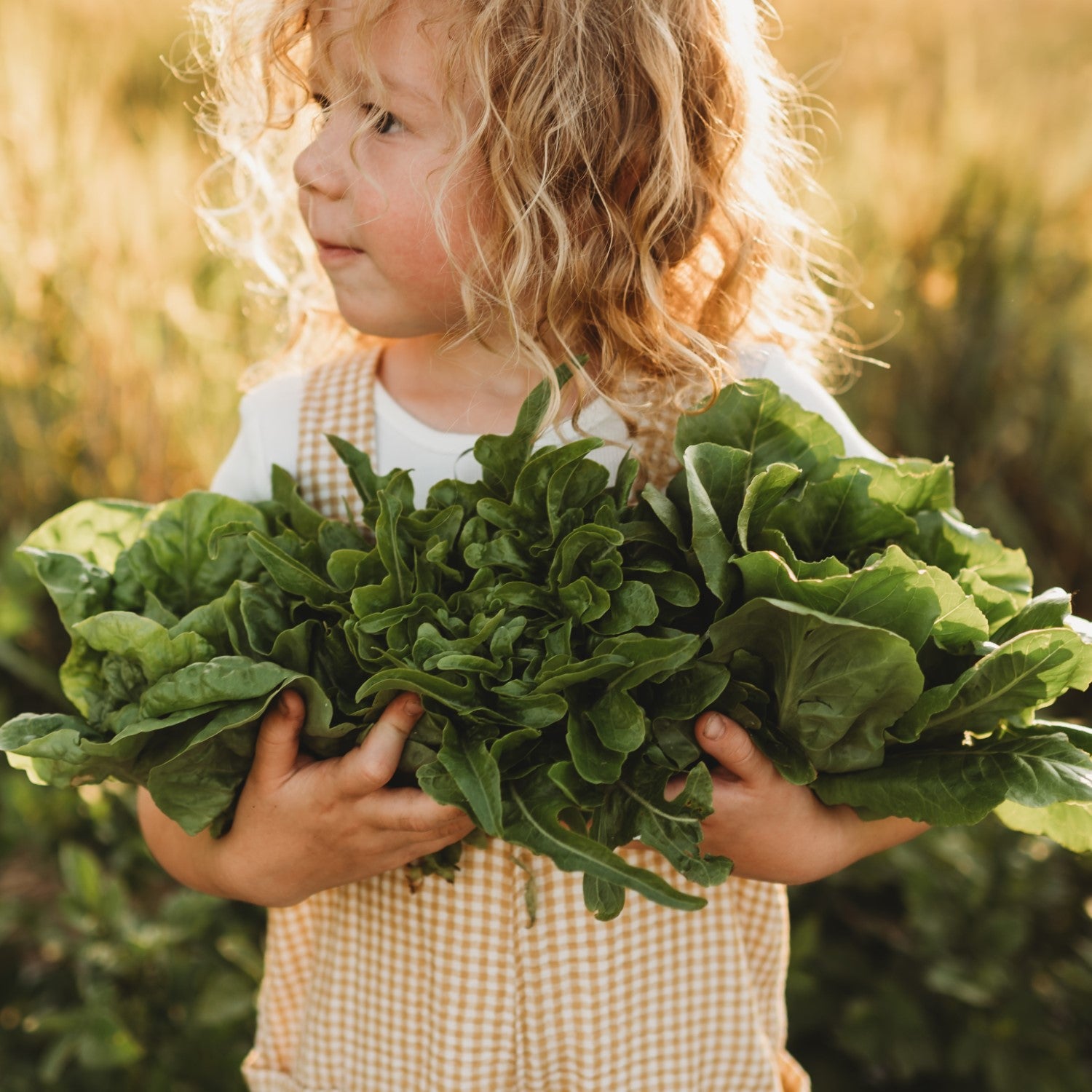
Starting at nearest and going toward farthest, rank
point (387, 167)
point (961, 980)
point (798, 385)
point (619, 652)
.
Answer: point (619, 652) → point (387, 167) → point (798, 385) → point (961, 980)

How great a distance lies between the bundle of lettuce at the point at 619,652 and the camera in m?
0.91

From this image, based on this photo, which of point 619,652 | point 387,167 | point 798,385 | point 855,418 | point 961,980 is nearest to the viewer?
point 619,652

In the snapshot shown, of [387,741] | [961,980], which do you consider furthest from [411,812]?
[961,980]

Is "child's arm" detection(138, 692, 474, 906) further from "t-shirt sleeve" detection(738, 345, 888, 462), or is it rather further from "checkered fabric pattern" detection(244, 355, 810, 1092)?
"t-shirt sleeve" detection(738, 345, 888, 462)

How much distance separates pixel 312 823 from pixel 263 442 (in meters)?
0.52

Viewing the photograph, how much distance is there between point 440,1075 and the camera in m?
1.21

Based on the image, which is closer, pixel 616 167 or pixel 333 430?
pixel 616 167

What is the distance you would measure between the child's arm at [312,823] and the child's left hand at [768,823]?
27 centimetres

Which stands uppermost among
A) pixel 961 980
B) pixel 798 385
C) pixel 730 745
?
pixel 798 385

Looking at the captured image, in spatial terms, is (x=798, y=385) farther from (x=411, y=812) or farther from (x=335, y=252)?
(x=411, y=812)

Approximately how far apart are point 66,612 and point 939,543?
95 cm

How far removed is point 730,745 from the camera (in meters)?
0.99

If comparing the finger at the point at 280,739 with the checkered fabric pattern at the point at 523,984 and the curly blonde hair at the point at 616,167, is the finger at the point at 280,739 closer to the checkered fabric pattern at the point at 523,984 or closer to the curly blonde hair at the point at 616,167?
the checkered fabric pattern at the point at 523,984

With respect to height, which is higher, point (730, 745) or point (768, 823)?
point (730, 745)
